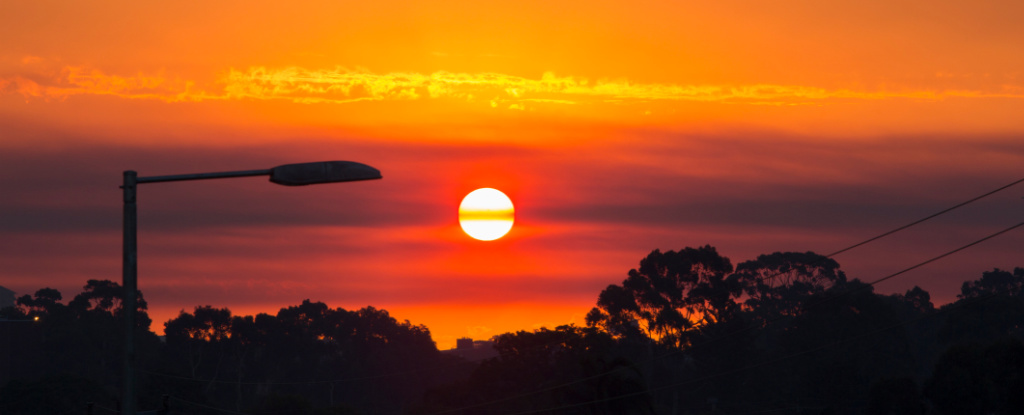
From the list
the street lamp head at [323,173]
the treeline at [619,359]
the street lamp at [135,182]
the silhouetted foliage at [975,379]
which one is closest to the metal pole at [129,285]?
the street lamp at [135,182]

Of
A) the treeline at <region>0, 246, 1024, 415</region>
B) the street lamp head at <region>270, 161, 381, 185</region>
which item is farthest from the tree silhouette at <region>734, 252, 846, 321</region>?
the street lamp head at <region>270, 161, 381, 185</region>

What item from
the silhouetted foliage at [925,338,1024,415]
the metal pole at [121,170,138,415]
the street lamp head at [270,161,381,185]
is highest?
the street lamp head at [270,161,381,185]

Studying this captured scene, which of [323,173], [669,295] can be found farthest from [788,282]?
[323,173]

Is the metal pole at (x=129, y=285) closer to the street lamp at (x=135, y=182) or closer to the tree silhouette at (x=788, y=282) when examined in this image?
the street lamp at (x=135, y=182)

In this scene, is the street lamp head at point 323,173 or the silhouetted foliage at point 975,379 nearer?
the street lamp head at point 323,173

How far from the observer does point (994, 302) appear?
16000 centimetres

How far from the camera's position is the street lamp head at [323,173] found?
1505 centimetres

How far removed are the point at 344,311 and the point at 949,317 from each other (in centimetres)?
9753

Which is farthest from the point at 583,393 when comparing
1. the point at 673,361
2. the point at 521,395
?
→ the point at 673,361

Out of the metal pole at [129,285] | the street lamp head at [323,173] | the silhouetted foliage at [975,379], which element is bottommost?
the silhouetted foliage at [975,379]

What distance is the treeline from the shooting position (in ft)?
326

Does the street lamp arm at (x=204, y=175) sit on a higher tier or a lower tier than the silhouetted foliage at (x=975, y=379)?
higher

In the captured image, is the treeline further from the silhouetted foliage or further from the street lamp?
the street lamp

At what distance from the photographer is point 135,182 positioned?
15.1 metres
